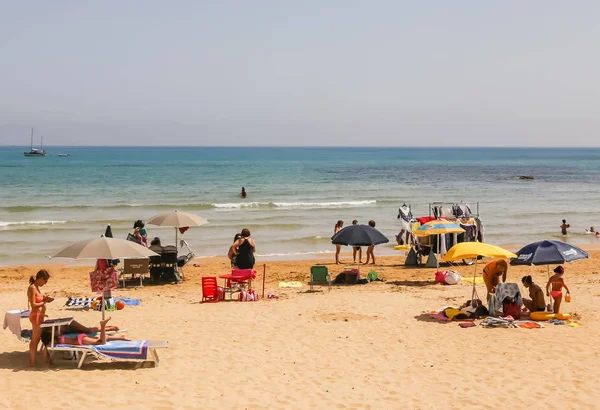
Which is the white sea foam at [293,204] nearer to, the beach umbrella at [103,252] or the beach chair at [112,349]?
the beach umbrella at [103,252]

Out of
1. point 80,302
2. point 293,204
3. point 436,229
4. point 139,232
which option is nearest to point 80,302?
point 80,302

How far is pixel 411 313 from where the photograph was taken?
505 inches

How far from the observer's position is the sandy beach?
8.02 m

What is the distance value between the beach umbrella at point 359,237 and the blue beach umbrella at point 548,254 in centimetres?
372

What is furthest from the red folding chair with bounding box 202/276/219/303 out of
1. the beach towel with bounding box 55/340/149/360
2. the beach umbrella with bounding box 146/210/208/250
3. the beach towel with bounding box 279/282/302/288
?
the beach towel with bounding box 55/340/149/360

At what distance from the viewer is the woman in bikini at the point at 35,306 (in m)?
8.78

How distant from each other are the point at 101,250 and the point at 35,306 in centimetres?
161

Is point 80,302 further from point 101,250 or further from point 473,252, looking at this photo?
point 473,252

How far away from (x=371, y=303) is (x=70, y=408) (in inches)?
296

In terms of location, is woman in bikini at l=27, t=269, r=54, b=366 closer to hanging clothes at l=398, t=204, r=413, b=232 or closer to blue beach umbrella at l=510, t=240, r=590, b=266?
blue beach umbrella at l=510, t=240, r=590, b=266

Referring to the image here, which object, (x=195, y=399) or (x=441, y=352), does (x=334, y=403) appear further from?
(x=441, y=352)

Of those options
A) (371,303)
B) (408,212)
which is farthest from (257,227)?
(371,303)

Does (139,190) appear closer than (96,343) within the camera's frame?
No

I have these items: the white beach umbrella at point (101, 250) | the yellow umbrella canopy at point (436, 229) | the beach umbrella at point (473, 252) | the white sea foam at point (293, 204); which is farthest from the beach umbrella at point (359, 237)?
the white sea foam at point (293, 204)
